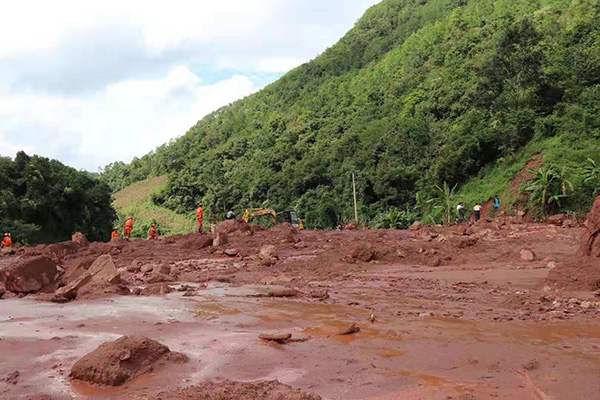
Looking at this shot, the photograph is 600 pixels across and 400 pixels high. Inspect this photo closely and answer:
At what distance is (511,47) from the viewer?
37.1 m

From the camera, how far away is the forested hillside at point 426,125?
116 feet

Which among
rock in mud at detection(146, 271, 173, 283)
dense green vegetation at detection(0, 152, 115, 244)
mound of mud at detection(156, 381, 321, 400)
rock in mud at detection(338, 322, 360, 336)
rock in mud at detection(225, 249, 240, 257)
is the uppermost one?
dense green vegetation at detection(0, 152, 115, 244)

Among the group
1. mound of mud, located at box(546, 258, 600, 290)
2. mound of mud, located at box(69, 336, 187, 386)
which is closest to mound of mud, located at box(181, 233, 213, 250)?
mound of mud, located at box(546, 258, 600, 290)

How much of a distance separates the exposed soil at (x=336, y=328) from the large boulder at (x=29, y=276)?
17cm

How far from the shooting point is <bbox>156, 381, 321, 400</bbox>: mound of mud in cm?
411

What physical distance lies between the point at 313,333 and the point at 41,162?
3270 centimetres

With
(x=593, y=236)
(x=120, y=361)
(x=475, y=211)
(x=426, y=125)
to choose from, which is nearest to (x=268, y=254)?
(x=593, y=236)

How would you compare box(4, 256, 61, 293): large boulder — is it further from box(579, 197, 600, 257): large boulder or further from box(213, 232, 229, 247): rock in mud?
box(579, 197, 600, 257): large boulder

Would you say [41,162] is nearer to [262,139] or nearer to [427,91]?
[427,91]

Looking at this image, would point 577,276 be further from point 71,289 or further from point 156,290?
point 71,289

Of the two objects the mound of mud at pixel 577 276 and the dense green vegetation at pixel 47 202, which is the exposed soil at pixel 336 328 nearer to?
the mound of mud at pixel 577 276

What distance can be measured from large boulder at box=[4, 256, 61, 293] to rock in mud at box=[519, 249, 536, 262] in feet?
35.5

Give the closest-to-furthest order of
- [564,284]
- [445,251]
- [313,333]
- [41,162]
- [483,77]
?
1. [313,333]
2. [564,284]
3. [445,251]
4. [41,162]
5. [483,77]

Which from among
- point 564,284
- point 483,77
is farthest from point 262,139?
point 564,284
